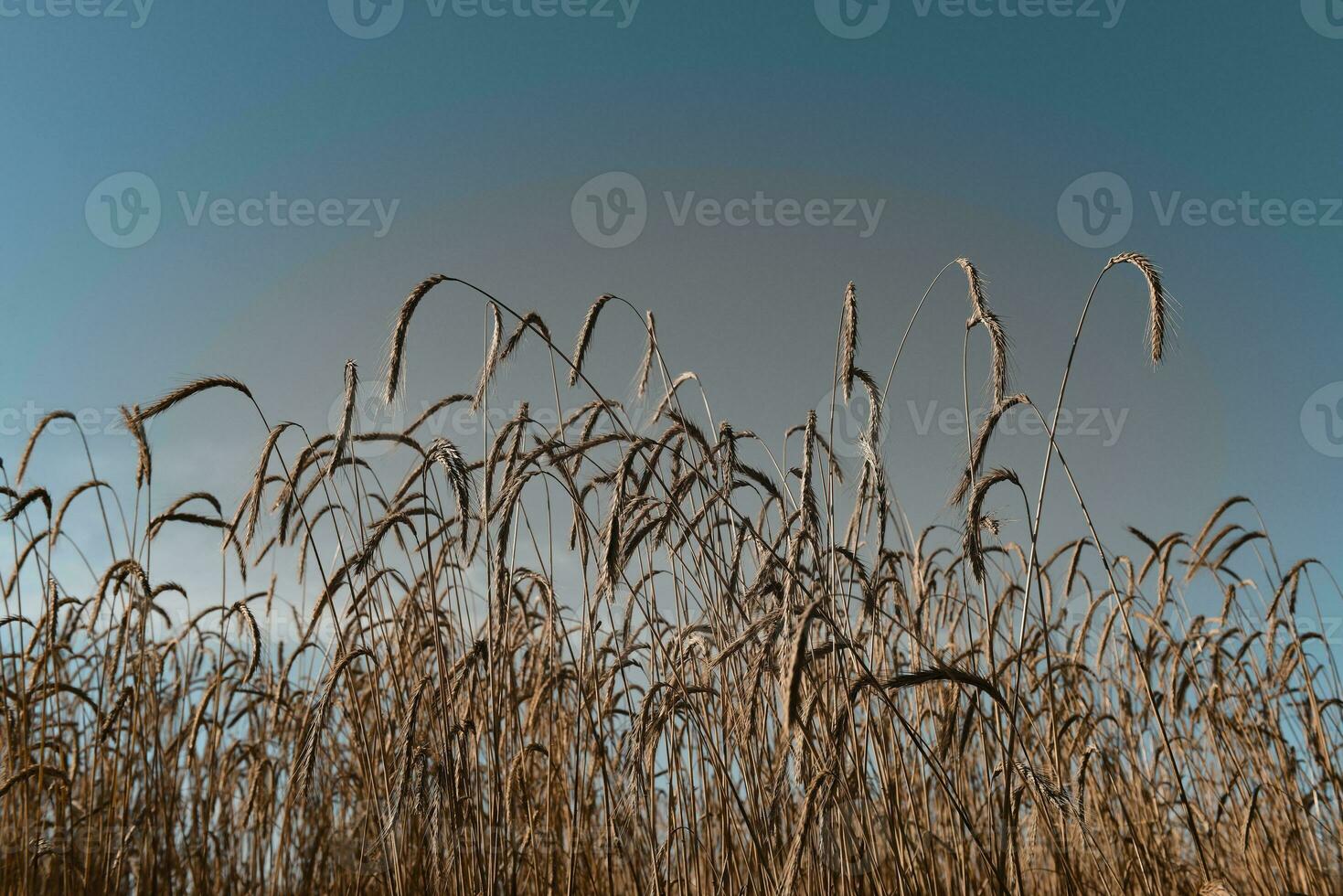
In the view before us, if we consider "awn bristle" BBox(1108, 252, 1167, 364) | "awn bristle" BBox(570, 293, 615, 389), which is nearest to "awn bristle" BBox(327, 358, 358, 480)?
"awn bristle" BBox(570, 293, 615, 389)

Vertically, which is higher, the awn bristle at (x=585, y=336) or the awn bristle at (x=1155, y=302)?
the awn bristle at (x=585, y=336)

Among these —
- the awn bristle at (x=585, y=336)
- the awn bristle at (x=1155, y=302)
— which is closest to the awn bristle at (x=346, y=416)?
the awn bristle at (x=585, y=336)

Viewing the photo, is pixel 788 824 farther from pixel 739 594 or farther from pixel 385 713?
pixel 385 713

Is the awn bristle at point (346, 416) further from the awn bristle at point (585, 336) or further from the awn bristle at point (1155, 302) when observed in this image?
the awn bristle at point (1155, 302)

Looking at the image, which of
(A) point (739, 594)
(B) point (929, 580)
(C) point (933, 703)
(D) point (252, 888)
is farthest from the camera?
(B) point (929, 580)

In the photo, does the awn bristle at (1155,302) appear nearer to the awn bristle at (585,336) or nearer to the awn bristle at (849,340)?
the awn bristle at (849,340)

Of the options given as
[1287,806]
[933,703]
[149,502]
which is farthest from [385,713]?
[1287,806]

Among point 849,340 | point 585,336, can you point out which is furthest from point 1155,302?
point 585,336

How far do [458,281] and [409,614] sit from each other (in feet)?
5.29

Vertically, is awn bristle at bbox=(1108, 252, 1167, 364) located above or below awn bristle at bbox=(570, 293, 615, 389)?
below

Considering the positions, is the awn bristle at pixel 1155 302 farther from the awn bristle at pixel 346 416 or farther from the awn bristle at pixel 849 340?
the awn bristle at pixel 346 416

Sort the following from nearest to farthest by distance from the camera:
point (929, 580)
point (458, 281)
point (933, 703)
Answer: point (458, 281)
point (933, 703)
point (929, 580)

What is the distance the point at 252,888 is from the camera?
417 centimetres

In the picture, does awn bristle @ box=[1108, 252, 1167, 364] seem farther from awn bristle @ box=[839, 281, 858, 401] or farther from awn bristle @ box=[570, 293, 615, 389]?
awn bristle @ box=[570, 293, 615, 389]
